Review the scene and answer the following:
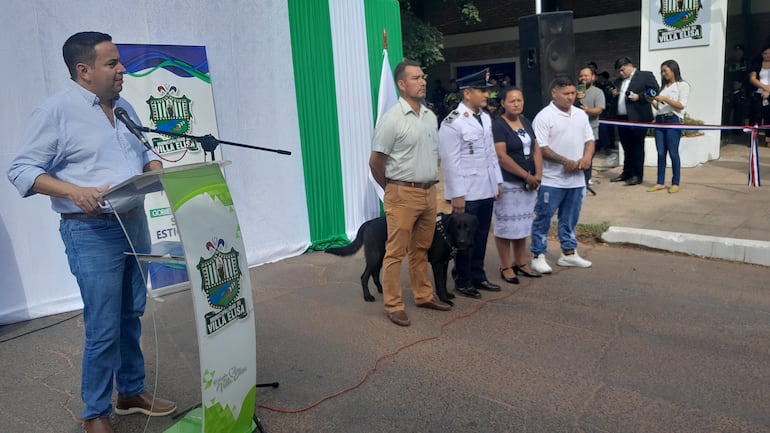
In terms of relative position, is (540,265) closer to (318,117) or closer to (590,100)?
(318,117)

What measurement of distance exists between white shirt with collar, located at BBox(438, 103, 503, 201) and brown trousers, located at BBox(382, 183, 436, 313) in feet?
1.33

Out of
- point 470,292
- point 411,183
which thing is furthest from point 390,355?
point 470,292

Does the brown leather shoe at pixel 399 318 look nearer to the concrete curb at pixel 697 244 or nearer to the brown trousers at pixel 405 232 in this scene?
the brown trousers at pixel 405 232

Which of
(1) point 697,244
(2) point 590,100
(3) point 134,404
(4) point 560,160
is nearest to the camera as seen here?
(3) point 134,404

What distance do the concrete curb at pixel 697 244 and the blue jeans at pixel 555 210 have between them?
1129mm

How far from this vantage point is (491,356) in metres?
4.39

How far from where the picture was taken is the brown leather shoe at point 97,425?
3341mm

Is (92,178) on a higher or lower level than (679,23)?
lower

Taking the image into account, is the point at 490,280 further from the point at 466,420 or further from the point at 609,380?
the point at 466,420

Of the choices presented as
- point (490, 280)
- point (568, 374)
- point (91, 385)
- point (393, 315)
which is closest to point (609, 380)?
point (568, 374)

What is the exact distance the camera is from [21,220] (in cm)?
546

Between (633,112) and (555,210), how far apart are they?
4.44 metres

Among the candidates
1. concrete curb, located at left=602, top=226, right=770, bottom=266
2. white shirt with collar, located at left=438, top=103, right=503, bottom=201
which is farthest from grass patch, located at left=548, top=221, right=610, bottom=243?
white shirt with collar, located at left=438, top=103, right=503, bottom=201

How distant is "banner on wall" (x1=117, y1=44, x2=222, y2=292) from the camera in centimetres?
588
